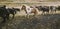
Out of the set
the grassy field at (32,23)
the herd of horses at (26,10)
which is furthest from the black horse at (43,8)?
the grassy field at (32,23)

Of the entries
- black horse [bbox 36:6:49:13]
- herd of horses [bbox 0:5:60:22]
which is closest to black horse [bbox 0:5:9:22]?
herd of horses [bbox 0:5:60:22]

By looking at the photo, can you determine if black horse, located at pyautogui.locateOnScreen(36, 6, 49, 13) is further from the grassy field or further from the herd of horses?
the grassy field

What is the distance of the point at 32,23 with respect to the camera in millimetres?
3184

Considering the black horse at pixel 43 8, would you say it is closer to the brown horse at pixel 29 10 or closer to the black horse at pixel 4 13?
the brown horse at pixel 29 10

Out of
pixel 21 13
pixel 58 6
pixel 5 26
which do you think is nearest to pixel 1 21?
pixel 5 26

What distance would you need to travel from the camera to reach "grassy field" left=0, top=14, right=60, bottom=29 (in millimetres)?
3148

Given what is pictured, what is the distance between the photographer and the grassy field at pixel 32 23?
3148 mm

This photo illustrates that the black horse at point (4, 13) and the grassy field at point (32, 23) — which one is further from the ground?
the black horse at point (4, 13)

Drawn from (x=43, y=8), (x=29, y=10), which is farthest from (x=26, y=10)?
(x=43, y=8)

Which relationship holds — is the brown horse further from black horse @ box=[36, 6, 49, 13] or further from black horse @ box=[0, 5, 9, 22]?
black horse @ box=[0, 5, 9, 22]

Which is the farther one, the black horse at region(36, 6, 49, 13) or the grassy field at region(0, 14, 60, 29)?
the black horse at region(36, 6, 49, 13)

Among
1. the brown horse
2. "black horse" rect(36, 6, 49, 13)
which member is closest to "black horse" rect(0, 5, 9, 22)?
the brown horse

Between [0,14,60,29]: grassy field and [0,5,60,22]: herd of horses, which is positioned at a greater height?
[0,5,60,22]: herd of horses

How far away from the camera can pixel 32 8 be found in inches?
132
